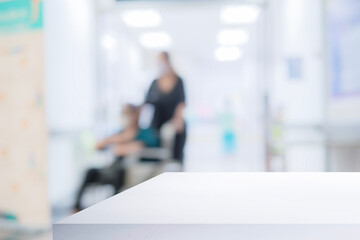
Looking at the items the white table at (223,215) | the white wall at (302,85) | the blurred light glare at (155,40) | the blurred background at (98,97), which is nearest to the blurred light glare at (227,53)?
the blurred light glare at (155,40)

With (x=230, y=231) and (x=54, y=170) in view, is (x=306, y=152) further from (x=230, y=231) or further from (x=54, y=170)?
(x=230, y=231)

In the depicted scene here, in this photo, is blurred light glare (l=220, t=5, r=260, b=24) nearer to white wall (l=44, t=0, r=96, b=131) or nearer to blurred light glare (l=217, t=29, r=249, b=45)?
blurred light glare (l=217, t=29, r=249, b=45)

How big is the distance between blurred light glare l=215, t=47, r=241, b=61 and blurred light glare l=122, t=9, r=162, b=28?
4.48 m

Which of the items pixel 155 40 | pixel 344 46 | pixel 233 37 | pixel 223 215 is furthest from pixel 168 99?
pixel 233 37

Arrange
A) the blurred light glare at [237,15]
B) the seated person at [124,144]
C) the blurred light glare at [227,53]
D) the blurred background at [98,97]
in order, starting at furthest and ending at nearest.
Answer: the blurred light glare at [227,53] → the blurred light glare at [237,15] → the seated person at [124,144] → the blurred background at [98,97]

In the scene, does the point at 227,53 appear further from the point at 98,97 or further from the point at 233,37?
the point at 98,97

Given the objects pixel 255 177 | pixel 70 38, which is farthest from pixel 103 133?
pixel 255 177

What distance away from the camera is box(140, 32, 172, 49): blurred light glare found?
353 inches

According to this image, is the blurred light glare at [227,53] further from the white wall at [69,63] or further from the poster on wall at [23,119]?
the poster on wall at [23,119]

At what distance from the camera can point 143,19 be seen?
24.0 ft

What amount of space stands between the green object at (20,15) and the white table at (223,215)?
285 cm

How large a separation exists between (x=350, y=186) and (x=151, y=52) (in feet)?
33.5

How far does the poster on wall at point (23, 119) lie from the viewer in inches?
119

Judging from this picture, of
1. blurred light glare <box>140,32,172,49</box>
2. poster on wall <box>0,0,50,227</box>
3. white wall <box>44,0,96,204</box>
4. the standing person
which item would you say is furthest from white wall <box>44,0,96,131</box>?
blurred light glare <box>140,32,172,49</box>
